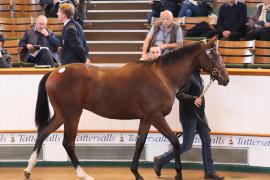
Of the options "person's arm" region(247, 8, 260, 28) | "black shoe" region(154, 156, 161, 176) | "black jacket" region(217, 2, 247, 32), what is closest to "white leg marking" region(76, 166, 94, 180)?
"black shoe" region(154, 156, 161, 176)

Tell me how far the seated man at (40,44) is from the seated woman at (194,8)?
10.1 ft

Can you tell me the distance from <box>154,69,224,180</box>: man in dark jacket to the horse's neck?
0.32 feet

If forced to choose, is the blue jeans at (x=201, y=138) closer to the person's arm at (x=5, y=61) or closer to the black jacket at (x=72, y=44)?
the black jacket at (x=72, y=44)

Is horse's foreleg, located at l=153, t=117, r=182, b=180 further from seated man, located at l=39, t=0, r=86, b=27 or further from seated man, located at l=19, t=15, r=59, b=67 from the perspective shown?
seated man, located at l=39, t=0, r=86, b=27

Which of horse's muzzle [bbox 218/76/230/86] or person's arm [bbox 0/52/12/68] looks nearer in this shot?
horse's muzzle [bbox 218/76/230/86]

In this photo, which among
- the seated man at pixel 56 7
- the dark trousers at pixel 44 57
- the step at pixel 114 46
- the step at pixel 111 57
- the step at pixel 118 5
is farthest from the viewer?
the step at pixel 118 5

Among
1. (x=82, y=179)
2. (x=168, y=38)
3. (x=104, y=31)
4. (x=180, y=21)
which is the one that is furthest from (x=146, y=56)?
(x=104, y=31)

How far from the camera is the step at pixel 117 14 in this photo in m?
17.7

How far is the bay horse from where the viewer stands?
10680 millimetres

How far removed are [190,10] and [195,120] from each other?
212 inches

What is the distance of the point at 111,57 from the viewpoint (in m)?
16.4

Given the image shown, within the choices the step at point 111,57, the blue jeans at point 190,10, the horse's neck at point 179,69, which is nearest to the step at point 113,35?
the step at point 111,57

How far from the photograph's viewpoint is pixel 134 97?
10719 mm

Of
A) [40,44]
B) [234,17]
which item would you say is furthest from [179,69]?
[234,17]
